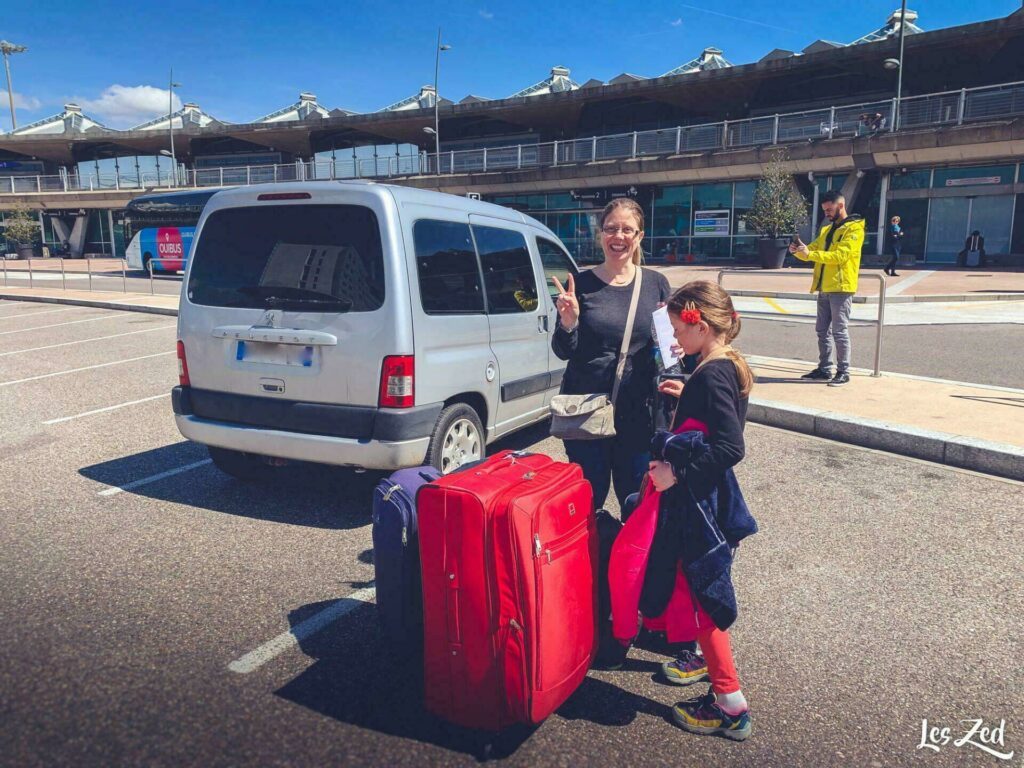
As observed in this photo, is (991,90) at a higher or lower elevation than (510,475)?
higher

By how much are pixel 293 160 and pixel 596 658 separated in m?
53.4

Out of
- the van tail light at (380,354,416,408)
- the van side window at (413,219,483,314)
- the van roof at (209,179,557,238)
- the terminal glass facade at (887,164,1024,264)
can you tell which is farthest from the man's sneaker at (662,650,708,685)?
the terminal glass facade at (887,164,1024,264)

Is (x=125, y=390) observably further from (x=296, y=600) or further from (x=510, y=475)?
(x=510, y=475)

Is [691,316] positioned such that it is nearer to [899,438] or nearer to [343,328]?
[343,328]

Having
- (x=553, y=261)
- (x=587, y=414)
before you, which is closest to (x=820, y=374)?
(x=553, y=261)

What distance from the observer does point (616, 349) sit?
341 centimetres

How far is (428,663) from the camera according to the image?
2.62 m

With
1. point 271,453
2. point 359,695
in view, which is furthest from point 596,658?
point 271,453

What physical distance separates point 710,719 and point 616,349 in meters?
1.57

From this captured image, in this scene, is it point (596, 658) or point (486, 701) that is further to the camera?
point (596, 658)

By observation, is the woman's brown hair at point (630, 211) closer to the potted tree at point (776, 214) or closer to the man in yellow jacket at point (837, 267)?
the man in yellow jacket at point (837, 267)

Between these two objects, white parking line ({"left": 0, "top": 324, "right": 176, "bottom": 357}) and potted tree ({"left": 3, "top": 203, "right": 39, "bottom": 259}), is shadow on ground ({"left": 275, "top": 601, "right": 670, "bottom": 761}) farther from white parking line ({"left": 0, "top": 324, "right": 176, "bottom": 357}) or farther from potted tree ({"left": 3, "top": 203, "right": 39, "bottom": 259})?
potted tree ({"left": 3, "top": 203, "right": 39, "bottom": 259})

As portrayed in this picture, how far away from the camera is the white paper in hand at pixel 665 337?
2.96m

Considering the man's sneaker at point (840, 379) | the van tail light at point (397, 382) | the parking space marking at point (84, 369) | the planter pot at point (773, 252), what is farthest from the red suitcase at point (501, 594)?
the planter pot at point (773, 252)
